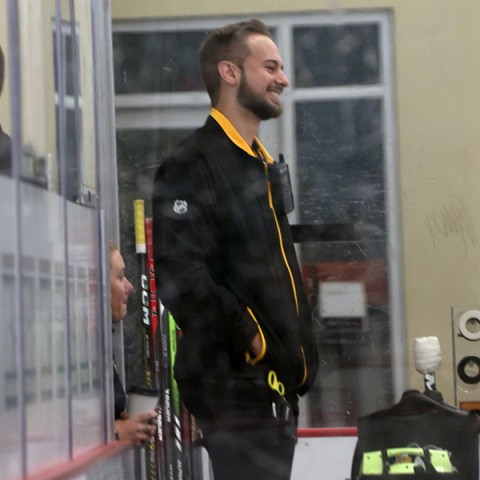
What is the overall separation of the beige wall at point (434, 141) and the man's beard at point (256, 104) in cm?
15

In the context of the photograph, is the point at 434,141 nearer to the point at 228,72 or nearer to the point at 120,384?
the point at 228,72

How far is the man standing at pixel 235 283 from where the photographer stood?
2.23 meters

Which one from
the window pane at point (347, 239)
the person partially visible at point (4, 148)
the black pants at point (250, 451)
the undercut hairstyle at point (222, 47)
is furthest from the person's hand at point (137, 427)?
the person partially visible at point (4, 148)

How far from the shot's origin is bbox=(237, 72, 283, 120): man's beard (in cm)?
228

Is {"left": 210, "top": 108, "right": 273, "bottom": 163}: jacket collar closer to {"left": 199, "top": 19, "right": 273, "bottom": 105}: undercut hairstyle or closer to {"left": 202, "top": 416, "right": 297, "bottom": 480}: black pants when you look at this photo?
{"left": 199, "top": 19, "right": 273, "bottom": 105}: undercut hairstyle

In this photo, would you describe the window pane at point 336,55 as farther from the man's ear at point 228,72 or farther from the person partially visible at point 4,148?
the person partially visible at point 4,148

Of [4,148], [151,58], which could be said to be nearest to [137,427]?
[151,58]

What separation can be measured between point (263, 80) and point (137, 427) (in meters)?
0.61

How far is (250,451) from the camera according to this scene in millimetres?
2260

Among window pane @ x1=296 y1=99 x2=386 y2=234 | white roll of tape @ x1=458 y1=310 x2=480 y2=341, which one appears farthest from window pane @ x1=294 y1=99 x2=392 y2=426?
white roll of tape @ x1=458 y1=310 x2=480 y2=341

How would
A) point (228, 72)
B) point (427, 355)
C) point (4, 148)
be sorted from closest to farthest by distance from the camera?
1. point (4, 148)
2. point (427, 355)
3. point (228, 72)

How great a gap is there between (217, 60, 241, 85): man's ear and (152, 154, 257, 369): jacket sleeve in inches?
7.1

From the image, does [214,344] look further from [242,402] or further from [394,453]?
[394,453]

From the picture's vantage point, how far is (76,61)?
1952mm
